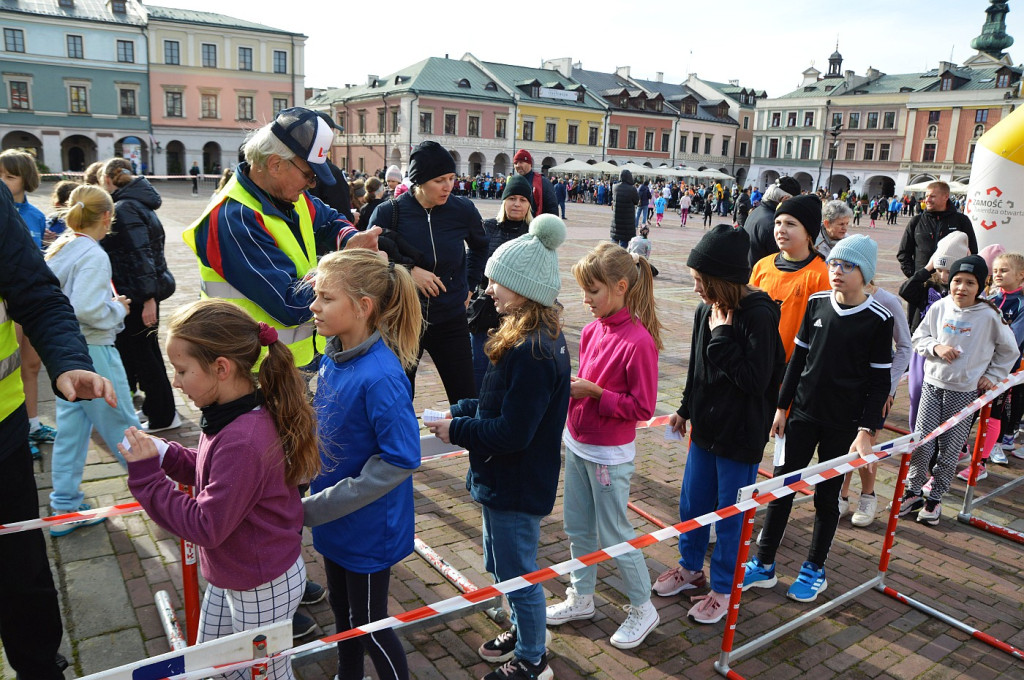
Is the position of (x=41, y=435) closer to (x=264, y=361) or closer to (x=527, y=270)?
(x=264, y=361)

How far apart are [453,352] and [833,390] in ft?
7.48

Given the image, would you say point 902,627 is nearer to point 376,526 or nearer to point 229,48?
point 376,526

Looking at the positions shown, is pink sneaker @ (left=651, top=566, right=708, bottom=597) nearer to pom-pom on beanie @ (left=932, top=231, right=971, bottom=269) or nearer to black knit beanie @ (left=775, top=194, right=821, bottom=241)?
black knit beanie @ (left=775, top=194, right=821, bottom=241)

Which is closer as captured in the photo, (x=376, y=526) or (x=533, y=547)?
(x=376, y=526)

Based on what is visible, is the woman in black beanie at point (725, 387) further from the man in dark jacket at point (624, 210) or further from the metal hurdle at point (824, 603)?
the man in dark jacket at point (624, 210)

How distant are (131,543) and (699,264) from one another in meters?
3.48

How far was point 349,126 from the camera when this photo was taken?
221 feet

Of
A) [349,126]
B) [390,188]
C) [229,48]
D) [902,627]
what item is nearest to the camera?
[902,627]

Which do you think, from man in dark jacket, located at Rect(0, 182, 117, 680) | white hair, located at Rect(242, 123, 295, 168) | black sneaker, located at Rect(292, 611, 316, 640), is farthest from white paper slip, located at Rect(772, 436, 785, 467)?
man in dark jacket, located at Rect(0, 182, 117, 680)

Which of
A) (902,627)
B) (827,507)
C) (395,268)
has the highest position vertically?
(395,268)

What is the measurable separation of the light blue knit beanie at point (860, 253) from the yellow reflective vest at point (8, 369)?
378cm

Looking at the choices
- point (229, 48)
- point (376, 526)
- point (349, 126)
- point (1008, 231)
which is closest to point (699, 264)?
point (376, 526)

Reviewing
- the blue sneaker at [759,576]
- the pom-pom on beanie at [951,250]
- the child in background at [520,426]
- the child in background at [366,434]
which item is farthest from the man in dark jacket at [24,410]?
the pom-pom on beanie at [951,250]

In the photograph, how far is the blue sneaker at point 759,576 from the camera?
12.9ft
